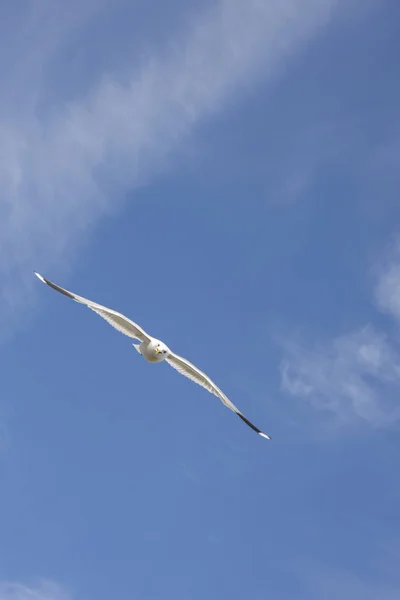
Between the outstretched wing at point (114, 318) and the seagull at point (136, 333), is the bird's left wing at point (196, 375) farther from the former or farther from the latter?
the outstretched wing at point (114, 318)

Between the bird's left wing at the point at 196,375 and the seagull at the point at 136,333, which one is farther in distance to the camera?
the bird's left wing at the point at 196,375

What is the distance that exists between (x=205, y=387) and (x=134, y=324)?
9.41 m

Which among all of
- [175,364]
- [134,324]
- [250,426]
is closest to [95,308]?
[134,324]

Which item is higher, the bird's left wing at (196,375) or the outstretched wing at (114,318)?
the bird's left wing at (196,375)

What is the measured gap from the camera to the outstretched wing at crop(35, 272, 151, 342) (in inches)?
2569

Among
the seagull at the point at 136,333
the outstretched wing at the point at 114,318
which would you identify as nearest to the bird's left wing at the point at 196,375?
the seagull at the point at 136,333

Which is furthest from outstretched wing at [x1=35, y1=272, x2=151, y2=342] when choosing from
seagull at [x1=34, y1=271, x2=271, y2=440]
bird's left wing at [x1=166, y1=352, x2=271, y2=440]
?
bird's left wing at [x1=166, y1=352, x2=271, y2=440]

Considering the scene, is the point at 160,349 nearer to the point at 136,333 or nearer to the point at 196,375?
the point at 136,333

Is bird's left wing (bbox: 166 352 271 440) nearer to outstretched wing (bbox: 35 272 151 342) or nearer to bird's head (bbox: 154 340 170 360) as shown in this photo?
bird's head (bbox: 154 340 170 360)

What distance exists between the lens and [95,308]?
65625 mm

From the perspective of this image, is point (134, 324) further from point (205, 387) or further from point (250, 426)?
point (250, 426)

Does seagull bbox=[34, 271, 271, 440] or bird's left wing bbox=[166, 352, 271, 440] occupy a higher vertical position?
bird's left wing bbox=[166, 352, 271, 440]

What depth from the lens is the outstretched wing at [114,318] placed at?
65.2 m

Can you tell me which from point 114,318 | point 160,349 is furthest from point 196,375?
point 114,318
